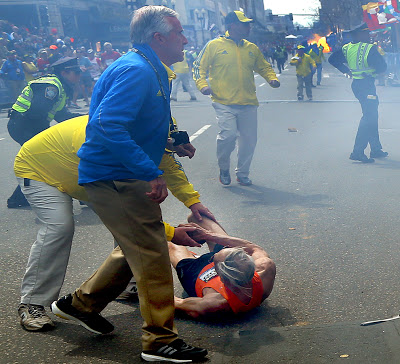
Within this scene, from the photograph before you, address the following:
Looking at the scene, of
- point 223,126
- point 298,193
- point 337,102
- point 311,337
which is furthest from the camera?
point 337,102

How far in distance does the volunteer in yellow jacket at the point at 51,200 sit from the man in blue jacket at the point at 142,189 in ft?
1.55

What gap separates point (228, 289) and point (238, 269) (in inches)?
6.6

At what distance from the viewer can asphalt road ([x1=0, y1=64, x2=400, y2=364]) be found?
3730 mm

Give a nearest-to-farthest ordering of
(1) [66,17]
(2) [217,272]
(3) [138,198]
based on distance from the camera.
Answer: (3) [138,198]
(2) [217,272]
(1) [66,17]

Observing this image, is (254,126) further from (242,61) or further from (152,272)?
(152,272)

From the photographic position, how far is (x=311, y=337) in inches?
148

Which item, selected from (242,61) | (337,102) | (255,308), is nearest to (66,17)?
(337,102)

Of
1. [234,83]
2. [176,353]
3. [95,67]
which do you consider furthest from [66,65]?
[95,67]

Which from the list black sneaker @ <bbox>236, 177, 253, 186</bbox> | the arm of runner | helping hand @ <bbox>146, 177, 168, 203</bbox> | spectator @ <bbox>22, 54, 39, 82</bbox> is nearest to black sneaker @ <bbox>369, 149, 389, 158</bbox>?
black sneaker @ <bbox>236, 177, 253, 186</bbox>

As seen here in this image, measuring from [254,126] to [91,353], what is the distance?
5179 mm

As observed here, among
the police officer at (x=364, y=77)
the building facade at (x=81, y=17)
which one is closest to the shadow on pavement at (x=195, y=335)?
the police officer at (x=364, y=77)

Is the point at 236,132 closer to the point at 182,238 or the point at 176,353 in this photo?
the point at 182,238

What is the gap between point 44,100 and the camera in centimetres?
663

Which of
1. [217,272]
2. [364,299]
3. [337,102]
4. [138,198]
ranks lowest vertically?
[337,102]
